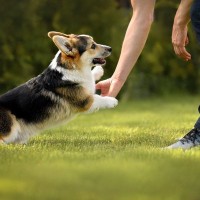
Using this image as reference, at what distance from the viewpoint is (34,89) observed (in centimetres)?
511

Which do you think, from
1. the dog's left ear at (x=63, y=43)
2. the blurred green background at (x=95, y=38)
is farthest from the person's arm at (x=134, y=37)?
the blurred green background at (x=95, y=38)

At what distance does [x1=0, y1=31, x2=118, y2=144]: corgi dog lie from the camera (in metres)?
5.07

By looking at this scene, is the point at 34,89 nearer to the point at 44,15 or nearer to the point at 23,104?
the point at 23,104

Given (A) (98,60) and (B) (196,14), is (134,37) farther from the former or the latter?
(B) (196,14)

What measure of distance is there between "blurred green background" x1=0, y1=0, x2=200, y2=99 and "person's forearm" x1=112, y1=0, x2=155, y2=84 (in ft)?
17.5

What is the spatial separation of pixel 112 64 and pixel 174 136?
5.56 meters

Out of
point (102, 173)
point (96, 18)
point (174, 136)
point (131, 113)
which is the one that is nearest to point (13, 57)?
point (96, 18)

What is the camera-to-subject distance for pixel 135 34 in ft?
17.3

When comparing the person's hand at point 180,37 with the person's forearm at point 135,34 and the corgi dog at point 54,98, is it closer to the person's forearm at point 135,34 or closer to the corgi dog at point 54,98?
the person's forearm at point 135,34

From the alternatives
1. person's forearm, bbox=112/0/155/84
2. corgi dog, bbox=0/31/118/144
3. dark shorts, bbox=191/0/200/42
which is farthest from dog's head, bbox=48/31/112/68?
dark shorts, bbox=191/0/200/42

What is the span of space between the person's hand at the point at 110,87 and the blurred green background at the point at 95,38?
16.6 feet

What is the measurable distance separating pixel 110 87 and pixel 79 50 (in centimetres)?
43

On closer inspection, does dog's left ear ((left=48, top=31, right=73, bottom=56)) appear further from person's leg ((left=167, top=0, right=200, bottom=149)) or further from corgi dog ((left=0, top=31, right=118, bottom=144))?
person's leg ((left=167, top=0, right=200, bottom=149))

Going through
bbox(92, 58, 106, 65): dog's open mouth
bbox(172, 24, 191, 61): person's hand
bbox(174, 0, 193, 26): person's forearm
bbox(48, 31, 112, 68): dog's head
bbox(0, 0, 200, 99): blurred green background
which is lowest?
bbox(0, 0, 200, 99): blurred green background
